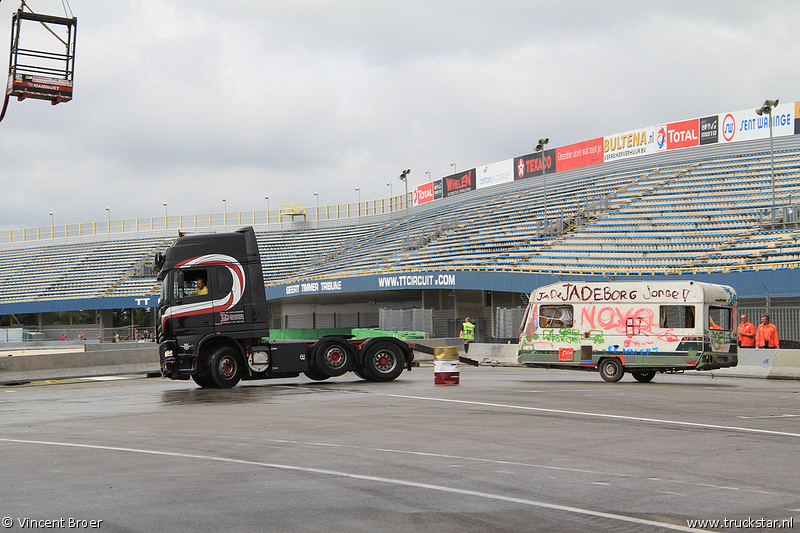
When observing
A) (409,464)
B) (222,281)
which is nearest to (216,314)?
(222,281)

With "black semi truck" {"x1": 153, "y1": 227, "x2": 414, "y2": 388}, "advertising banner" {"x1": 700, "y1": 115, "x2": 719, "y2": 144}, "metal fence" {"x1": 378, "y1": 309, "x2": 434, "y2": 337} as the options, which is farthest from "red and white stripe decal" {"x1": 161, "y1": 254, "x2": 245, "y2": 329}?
"advertising banner" {"x1": 700, "y1": 115, "x2": 719, "y2": 144}

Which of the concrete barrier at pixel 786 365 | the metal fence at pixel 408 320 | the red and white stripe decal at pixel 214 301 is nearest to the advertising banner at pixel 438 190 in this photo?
the metal fence at pixel 408 320

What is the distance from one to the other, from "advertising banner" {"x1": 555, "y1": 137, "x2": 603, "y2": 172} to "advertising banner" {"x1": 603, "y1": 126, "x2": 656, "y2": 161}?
1.64 feet

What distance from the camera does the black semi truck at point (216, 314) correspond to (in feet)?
59.3

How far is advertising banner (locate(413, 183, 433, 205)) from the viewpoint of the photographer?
63750 mm

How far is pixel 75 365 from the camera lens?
24.3 metres

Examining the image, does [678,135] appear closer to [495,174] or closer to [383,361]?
[495,174]

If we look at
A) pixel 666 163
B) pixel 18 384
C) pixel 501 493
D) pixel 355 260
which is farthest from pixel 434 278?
pixel 501 493

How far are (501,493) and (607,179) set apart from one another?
140 feet

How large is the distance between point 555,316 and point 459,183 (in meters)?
40.1

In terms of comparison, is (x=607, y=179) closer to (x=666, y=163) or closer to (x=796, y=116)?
(x=666, y=163)

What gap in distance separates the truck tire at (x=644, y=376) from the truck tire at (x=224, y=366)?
10.1 metres

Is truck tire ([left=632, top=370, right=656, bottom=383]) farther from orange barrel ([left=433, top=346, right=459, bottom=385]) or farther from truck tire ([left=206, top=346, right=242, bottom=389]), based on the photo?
truck tire ([left=206, top=346, right=242, bottom=389])

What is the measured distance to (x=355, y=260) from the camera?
5197 cm
